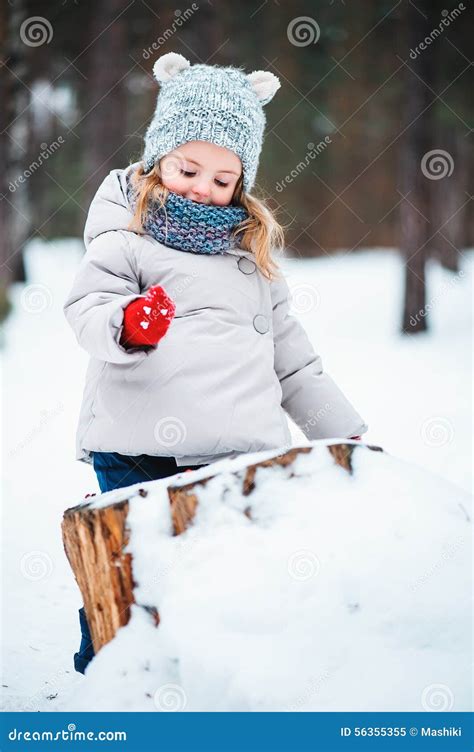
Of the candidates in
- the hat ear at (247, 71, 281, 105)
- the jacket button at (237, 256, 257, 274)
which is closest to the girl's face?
the jacket button at (237, 256, 257, 274)

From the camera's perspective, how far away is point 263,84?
2.68m

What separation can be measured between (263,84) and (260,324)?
2.63 ft

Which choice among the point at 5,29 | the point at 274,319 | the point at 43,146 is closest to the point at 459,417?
the point at 274,319

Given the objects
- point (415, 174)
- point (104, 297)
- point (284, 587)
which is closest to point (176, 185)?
point (104, 297)

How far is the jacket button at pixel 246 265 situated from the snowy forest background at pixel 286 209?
25.9 inches

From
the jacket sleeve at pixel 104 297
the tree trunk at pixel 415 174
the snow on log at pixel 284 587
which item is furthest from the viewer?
the tree trunk at pixel 415 174

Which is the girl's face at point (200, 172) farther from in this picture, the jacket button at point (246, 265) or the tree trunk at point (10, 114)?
Result: the tree trunk at point (10, 114)

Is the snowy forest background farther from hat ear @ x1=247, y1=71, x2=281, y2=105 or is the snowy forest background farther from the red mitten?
the red mitten

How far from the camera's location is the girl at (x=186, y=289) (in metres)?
2.31

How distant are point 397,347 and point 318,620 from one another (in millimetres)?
6999

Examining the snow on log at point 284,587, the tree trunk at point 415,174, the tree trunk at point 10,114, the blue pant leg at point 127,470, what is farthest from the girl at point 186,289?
the tree trunk at point 10,114

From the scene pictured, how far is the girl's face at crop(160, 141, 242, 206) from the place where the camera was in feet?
7.98

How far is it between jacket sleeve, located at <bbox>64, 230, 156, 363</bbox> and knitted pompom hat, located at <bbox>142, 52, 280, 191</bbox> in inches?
13.8

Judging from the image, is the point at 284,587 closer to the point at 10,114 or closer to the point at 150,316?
the point at 150,316
